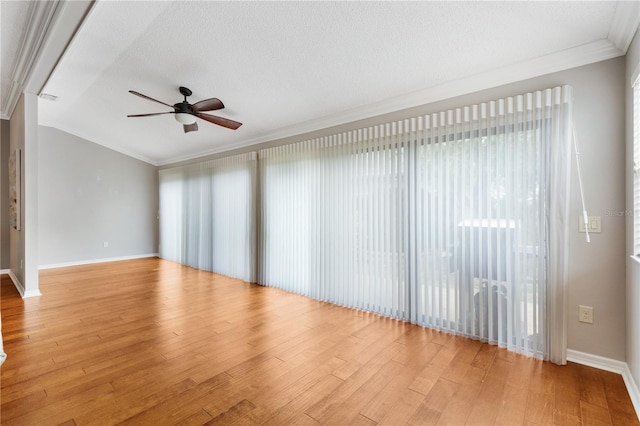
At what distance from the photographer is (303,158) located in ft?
13.9

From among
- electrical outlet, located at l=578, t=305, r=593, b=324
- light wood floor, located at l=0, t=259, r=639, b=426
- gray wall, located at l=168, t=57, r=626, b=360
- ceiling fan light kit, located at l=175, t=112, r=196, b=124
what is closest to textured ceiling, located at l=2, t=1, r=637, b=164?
gray wall, located at l=168, t=57, r=626, b=360

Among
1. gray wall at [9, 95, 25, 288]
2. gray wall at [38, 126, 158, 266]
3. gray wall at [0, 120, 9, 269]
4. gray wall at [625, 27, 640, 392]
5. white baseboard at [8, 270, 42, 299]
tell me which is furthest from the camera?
gray wall at [38, 126, 158, 266]

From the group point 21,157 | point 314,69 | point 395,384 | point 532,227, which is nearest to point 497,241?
point 532,227

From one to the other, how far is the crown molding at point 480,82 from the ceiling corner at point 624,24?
0.18 feet

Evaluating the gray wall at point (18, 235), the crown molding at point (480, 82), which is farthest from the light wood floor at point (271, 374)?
the crown molding at point (480, 82)

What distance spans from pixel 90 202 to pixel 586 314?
845cm

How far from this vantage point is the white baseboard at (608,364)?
6.40 ft

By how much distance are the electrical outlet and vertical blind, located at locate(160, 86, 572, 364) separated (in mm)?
Answer: 139

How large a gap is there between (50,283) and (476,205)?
6360 mm

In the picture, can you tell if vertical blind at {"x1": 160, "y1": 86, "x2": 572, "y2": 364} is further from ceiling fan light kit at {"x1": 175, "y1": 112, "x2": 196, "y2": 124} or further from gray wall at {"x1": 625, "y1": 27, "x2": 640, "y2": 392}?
ceiling fan light kit at {"x1": 175, "y1": 112, "x2": 196, "y2": 124}

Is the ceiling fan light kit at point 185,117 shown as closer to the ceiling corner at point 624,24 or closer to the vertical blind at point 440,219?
the vertical blind at point 440,219

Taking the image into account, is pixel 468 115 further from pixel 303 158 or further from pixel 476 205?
pixel 303 158

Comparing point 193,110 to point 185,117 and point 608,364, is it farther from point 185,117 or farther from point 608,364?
point 608,364

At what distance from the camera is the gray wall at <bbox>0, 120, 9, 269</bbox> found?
18.2 feet
